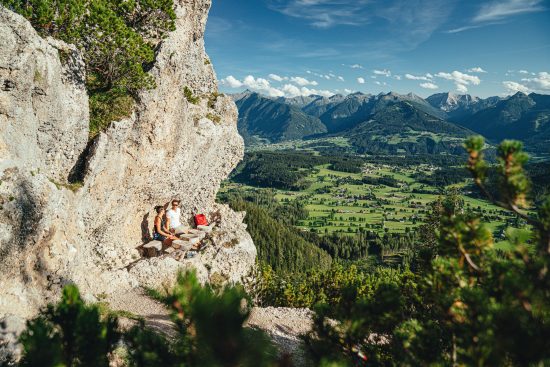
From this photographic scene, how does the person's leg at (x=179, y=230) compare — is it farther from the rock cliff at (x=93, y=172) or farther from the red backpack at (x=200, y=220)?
the red backpack at (x=200, y=220)

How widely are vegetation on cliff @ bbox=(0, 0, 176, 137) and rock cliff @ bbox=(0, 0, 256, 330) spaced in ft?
3.19

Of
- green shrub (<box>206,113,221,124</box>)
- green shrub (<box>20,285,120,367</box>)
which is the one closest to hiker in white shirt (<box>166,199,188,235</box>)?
green shrub (<box>206,113,221,124</box>)

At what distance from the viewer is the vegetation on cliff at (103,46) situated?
59.6 ft

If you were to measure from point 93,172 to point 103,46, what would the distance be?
734 cm

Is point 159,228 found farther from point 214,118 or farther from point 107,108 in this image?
point 214,118

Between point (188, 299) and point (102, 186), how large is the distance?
16.8 metres

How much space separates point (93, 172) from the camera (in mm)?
19109

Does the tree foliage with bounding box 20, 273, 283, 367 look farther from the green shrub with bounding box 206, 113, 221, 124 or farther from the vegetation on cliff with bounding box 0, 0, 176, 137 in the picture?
the green shrub with bounding box 206, 113, 221, 124

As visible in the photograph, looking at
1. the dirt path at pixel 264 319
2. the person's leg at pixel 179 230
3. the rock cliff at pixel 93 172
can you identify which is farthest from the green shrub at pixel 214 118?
the dirt path at pixel 264 319

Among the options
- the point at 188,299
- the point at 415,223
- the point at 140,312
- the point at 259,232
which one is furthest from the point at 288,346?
the point at 415,223

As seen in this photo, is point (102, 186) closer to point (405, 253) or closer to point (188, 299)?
point (188, 299)

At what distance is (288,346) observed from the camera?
19062 millimetres

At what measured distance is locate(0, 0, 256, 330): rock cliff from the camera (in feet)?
47.9

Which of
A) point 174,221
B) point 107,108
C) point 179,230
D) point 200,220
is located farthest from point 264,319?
point 107,108
